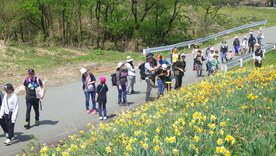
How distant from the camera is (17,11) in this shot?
87.4ft

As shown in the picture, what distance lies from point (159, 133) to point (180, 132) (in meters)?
0.43

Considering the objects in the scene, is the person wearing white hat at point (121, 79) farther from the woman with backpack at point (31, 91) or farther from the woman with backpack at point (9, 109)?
the woman with backpack at point (9, 109)

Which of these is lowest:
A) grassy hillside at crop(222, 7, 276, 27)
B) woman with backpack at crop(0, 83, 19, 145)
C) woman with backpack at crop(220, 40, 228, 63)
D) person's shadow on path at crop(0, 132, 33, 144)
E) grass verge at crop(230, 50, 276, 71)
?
person's shadow on path at crop(0, 132, 33, 144)

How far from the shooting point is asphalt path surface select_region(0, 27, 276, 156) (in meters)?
9.07

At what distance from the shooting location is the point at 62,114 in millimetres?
11422

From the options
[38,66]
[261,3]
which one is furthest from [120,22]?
[261,3]

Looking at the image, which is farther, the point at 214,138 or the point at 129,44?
the point at 129,44

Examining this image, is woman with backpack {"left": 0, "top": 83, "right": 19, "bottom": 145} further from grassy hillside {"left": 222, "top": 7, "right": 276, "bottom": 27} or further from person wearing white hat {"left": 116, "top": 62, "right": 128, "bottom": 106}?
grassy hillside {"left": 222, "top": 7, "right": 276, "bottom": 27}

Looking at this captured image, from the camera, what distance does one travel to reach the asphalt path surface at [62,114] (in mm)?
9070

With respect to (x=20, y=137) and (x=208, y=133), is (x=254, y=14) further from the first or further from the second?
(x=208, y=133)

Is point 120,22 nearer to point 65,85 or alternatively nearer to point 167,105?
point 65,85

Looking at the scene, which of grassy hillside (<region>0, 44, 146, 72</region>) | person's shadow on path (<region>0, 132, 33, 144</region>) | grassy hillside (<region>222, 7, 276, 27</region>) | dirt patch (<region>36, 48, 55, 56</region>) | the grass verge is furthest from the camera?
grassy hillside (<region>222, 7, 276, 27</region>)

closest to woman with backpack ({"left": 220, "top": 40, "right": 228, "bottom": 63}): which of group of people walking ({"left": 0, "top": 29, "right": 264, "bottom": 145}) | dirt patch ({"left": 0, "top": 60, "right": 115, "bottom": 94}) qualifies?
group of people walking ({"left": 0, "top": 29, "right": 264, "bottom": 145})

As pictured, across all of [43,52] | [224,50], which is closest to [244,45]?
[224,50]
